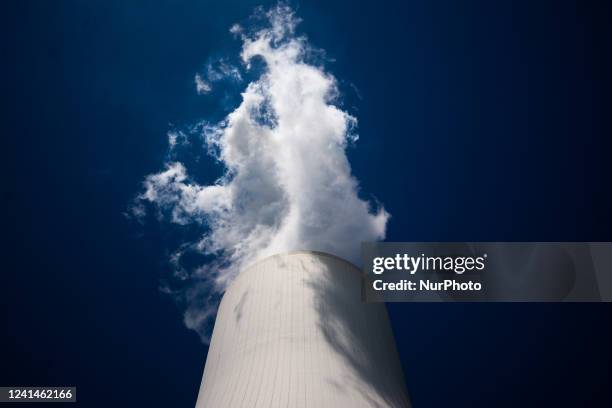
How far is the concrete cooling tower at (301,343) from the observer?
12.2m

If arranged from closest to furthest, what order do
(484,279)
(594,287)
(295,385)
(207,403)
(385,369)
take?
(295,385), (207,403), (385,369), (484,279), (594,287)

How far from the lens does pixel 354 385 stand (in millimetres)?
12484

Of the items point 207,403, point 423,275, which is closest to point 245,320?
point 207,403

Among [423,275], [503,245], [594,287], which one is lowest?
[423,275]

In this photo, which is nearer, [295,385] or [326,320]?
[295,385]

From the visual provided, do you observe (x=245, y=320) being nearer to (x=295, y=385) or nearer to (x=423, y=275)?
(x=295, y=385)

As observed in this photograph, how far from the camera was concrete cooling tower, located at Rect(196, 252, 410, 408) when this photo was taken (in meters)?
12.2

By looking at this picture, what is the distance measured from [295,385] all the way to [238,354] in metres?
2.70

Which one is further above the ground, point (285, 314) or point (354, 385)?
point (285, 314)

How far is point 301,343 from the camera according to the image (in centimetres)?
1334

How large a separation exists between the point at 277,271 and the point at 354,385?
5.31 m

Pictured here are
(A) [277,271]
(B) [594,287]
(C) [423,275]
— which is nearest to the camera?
(A) [277,271]

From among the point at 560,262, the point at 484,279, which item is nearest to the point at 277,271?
the point at 484,279

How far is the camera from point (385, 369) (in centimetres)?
1415
